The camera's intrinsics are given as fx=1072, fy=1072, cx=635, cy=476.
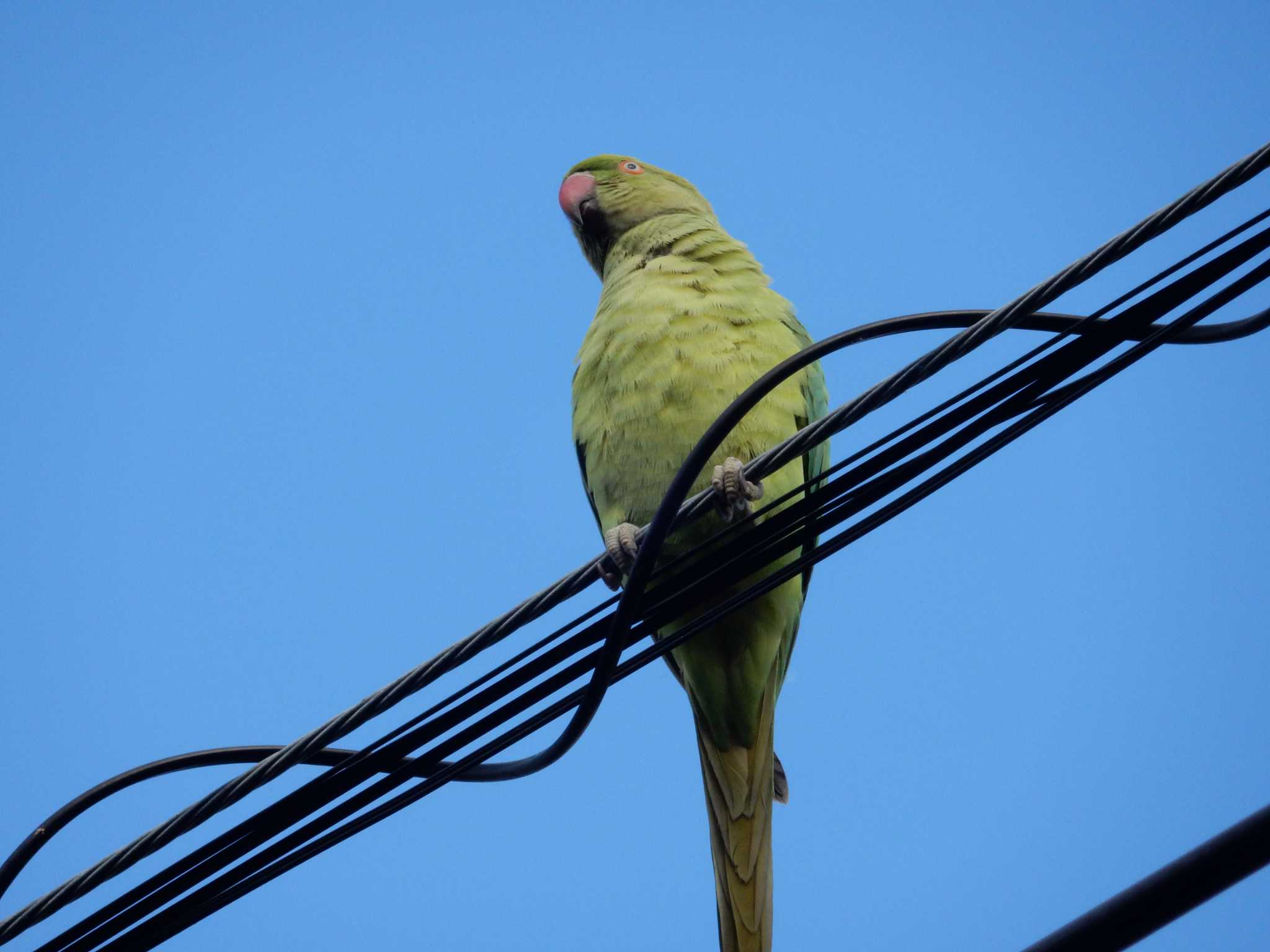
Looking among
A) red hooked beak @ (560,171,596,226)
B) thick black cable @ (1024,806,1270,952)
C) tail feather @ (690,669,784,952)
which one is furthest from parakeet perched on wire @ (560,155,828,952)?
thick black cable @ (1024,806,1270,952)

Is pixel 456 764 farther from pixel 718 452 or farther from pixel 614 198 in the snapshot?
pixel 614 198

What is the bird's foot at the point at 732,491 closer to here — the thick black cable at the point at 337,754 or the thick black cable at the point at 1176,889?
the thick black cable at the point at 337,754

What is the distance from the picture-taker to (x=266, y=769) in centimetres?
203

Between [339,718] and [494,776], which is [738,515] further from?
[339,718]

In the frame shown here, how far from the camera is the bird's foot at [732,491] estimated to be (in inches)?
103

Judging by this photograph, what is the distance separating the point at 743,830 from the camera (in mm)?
3404

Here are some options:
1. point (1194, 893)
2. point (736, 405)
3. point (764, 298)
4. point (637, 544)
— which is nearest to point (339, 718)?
point (736, 405)

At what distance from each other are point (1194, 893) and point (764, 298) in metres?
2.91

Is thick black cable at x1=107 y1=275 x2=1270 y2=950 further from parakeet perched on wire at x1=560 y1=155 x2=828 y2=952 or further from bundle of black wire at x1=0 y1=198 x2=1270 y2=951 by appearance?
parakeet perched on wire at x1=560 y1=155 x2=828 y2=952

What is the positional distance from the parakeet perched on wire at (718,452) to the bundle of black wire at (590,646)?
2.98 ft

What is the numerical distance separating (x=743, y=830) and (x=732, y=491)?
132cm

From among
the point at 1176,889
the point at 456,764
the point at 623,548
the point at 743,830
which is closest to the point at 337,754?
the point at 456,764

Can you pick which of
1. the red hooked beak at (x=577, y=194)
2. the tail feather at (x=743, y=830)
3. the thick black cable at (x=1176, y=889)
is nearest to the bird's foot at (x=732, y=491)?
the tail feather at (x=743, y=830)

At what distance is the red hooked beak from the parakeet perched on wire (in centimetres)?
107
